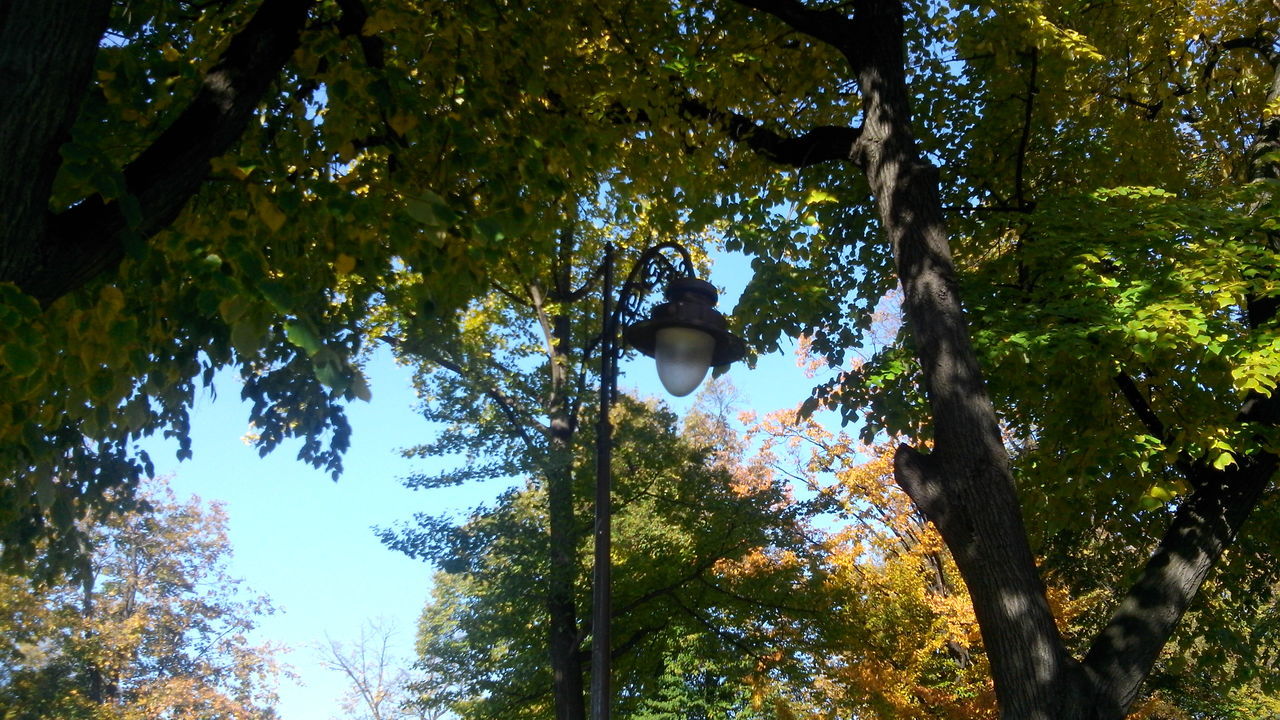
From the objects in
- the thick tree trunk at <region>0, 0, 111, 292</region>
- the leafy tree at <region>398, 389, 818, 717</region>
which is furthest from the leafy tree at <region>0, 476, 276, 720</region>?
the thick tree trunk at <region>0, 0, 111, 292</region>

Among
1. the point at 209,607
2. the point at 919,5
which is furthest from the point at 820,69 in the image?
the point at 209,607

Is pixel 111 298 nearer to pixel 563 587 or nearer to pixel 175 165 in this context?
pixel 175 165

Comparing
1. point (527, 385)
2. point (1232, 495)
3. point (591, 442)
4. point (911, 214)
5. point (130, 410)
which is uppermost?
point (527, 385)

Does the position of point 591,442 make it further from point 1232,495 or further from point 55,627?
point 55,627

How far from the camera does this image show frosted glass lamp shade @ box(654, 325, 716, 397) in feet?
17.9

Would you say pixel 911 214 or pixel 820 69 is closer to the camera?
pixel 911 214

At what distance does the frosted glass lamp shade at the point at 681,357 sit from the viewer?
5465mm

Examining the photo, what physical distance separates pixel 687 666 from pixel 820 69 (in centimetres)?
916

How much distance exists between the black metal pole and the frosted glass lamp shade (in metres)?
0.51

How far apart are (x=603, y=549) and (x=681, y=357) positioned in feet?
3.84

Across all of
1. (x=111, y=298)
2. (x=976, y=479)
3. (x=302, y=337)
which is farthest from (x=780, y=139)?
(x=111, y=298)

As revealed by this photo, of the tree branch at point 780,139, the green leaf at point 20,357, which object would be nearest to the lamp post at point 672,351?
the tree branch at point 780,139

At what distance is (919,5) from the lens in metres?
9.89

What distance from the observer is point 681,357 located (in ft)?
18.0
